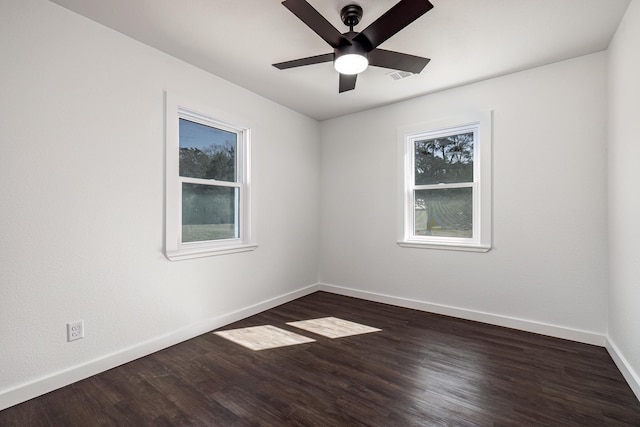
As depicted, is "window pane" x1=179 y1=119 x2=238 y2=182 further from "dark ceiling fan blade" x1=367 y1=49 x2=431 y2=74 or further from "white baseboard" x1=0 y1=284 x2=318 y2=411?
"dark ceiling fan blade" x1=367 y1=49 x2=431 y2=74

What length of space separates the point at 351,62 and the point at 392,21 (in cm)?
39

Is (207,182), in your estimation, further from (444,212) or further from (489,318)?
(489,318)

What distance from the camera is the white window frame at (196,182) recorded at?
259 cm

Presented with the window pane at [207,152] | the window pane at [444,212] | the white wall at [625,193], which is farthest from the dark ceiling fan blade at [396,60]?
the window pane at [207,152]

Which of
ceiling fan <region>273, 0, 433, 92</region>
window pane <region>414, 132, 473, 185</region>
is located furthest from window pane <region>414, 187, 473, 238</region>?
ceiling fan <region>273, 0, 433, 92</region>

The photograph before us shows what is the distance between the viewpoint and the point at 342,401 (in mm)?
1832

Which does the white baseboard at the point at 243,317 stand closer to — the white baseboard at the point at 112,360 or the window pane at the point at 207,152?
the white baseboard at the point at 112,360

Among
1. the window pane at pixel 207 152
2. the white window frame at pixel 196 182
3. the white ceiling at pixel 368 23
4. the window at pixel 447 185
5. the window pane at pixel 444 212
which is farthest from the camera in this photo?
the window pane at pixel 444 212

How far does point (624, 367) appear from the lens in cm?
208

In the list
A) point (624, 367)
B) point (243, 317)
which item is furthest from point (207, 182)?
point (624, 367)

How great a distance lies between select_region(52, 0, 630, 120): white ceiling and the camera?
6.52 feet

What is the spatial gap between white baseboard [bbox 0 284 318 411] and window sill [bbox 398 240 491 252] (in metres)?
1.93

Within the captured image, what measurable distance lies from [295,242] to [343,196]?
0.96m

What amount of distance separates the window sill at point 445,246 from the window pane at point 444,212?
0.50ft
